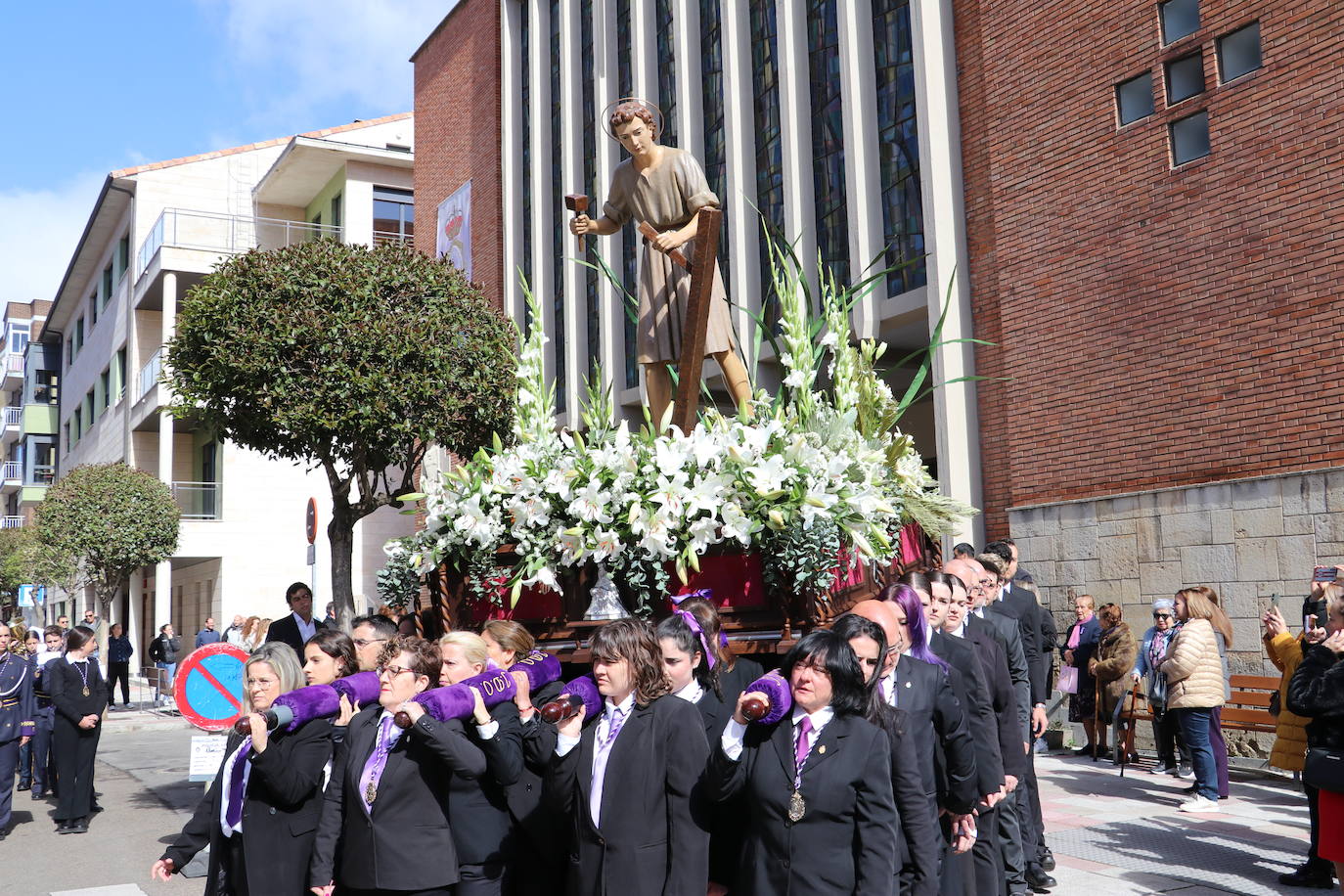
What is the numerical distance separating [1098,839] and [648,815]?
561cm

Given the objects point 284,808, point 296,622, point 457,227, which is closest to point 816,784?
point 284,808

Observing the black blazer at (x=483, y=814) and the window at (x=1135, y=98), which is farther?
the window at (x=1135, y=98)

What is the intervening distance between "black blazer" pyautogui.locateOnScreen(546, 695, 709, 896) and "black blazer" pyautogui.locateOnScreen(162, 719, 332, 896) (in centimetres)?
117

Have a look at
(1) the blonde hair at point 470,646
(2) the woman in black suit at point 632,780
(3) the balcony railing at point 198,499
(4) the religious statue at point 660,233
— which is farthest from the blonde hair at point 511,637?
(3) the balcony railing at point 198,499

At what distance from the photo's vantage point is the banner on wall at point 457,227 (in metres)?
25.6

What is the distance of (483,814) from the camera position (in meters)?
4.52

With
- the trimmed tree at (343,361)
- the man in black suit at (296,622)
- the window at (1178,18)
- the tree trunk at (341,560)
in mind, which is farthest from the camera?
the window at (1178,18)

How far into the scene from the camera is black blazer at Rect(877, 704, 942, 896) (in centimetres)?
405

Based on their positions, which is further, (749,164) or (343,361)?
(749,164)

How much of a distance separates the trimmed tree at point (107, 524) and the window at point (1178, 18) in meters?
23.1

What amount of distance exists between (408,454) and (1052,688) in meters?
7.45

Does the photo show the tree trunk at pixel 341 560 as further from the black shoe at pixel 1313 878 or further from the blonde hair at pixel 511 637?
the black shoe at pixel 1313 878

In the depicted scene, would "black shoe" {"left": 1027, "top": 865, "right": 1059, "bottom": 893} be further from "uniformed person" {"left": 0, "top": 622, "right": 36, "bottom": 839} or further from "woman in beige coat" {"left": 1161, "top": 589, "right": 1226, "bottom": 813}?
"uniformed person" {"left": 0, "top": 622, "right": 36, "bottom": 839}

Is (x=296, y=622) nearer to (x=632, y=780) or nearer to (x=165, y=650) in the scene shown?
(x=632, y=780)
